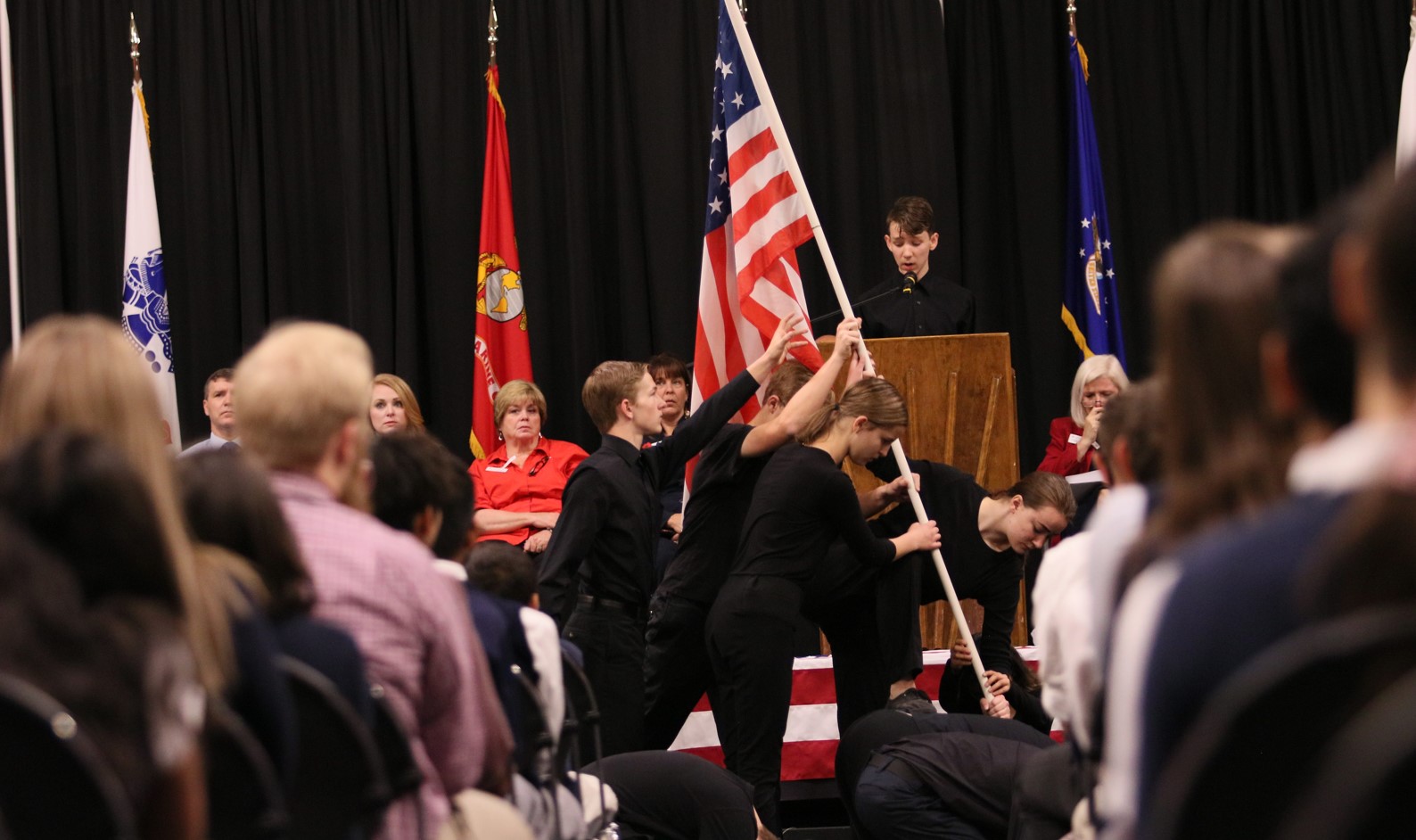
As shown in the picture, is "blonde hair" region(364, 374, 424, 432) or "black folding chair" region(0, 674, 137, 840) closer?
"black folding chair" region(0, 674, 137, 840)

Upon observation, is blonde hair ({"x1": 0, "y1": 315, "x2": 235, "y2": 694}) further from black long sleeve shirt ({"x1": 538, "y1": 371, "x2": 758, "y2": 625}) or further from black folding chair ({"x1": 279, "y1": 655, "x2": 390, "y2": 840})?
black long sleeve shirt ({"x1": 538, "y1": 371, "x2": 758, "y2": 625})

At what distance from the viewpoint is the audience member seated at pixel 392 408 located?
20.1ft

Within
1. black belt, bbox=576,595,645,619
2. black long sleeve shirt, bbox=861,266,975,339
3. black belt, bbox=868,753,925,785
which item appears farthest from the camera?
black long sleeve shirt, bbox=861,266,975,339

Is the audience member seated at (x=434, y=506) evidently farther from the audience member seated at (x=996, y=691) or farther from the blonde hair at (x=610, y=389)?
the audience member seated at (x=996, y=691)

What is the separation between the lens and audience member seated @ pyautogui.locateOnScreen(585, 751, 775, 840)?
4344 mm

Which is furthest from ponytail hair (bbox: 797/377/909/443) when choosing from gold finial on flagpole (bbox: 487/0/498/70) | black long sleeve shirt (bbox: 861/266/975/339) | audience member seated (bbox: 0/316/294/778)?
gold finial on flagpole (bbox: 487/0/498/70)

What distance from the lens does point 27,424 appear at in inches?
79.8

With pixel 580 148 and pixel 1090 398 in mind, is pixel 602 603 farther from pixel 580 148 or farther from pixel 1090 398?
pixel 580 148

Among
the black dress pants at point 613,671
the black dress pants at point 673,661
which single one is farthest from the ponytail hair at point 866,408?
the black dress pants at point 613,671

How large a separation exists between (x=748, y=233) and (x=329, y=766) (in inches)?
158

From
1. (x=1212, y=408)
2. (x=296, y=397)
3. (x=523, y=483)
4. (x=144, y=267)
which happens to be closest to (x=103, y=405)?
(x=296, y=397)

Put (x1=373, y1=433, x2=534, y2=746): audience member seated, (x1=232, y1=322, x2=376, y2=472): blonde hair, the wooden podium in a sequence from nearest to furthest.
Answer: (x1=232, y1=322, x2=376, y2=472): blonde hair, (x1=373, y1=433, x2=534, y2=746): audience member seated, the wooden podium

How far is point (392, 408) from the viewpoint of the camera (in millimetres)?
6152

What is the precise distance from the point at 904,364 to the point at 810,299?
1790mm
